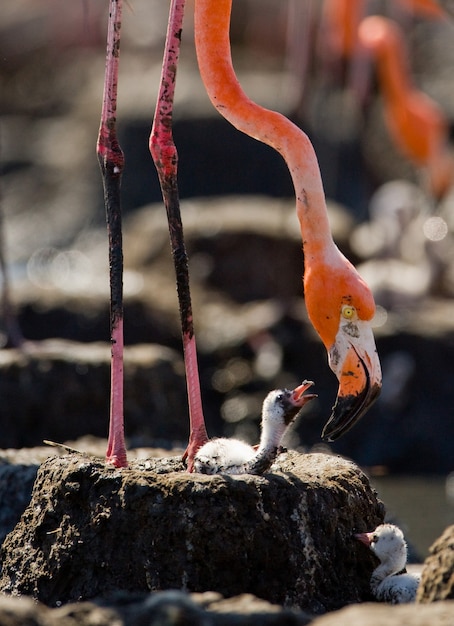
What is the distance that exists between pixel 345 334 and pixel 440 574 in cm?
117

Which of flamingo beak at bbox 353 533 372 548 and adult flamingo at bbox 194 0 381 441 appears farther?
flamingo beak at bbox 353 533 372 548

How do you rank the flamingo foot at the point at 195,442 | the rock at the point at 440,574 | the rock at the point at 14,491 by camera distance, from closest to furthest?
the rock at the point at 440,574 < the flamingo foot at the point at 195,442 < the rock at the point at 14,491

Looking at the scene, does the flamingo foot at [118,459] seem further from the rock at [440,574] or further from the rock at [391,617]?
the rock at [391,617]

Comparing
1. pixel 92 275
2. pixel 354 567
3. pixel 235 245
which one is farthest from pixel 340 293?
pixel 92 275

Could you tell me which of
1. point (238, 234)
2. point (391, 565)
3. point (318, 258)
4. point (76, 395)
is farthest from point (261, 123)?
point (238, 234)

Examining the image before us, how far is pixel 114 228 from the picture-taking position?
5867 millimetres

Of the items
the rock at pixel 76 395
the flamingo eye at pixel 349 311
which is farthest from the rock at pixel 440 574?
the rock at pixel 76 395

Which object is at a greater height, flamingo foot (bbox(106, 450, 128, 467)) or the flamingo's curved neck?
the flamingo's curved neck

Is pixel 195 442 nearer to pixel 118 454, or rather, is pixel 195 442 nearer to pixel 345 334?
pixel 118 454

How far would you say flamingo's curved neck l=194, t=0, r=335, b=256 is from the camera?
18.5ft

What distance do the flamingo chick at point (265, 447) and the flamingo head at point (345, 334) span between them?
16 cm

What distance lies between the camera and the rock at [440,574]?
15.4ft

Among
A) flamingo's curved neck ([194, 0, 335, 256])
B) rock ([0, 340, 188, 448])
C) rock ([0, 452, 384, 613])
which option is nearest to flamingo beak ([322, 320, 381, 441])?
rock ([0, 452, 384, 613])

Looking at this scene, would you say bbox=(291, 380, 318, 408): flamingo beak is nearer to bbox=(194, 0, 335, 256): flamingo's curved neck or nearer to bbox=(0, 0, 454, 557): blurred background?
bbox=(194, 0, 335, 256): flamingo's curved neck
